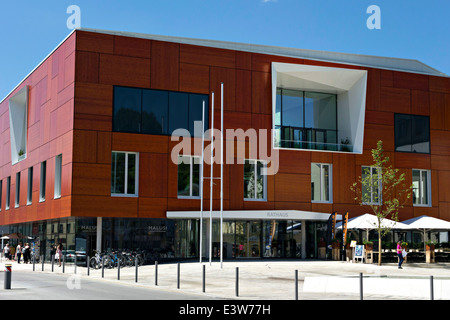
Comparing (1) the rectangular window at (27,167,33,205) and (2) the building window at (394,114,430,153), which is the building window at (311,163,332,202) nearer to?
(2) the building window at (394,114,430,153)

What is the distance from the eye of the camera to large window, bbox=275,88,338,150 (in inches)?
1718

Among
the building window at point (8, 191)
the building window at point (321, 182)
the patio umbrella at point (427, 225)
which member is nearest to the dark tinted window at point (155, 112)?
the building window at point (321, 182)

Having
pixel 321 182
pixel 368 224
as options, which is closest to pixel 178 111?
pixel 321 182

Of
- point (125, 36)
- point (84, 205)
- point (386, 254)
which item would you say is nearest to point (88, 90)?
point (125, 36)

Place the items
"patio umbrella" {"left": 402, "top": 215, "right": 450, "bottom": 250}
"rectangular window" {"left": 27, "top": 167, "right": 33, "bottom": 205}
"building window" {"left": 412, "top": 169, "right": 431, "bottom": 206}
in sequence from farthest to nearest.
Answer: "rectangular window" {"left": 27, "top": 167, "right": 33, "bottom": 205} < "building window" {"left": 412, "top": 169, "right": 431, "bottom": 206} < "patio umbrella" {"left": 402, "top": 215, "right": 450, "bottom": 250}

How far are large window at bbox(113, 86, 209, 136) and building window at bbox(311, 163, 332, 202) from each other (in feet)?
27.9

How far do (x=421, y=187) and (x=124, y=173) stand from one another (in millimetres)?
22143

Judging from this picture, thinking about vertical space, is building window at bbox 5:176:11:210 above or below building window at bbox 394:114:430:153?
below

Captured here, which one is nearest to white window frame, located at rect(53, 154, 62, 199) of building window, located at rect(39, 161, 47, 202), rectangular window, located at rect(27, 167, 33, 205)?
building window, located at rect(39, 161, 47, 202)

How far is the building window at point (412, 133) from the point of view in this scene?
45.5 m

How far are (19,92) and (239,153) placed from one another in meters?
20.3

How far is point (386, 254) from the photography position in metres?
37.6

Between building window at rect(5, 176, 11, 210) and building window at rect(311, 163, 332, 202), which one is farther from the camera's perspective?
building window at rect(5, 176, 11, 210)

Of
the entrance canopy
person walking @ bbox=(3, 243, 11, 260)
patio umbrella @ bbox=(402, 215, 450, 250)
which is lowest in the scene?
person walking @ bbox=(3, 243, 11, 260)
